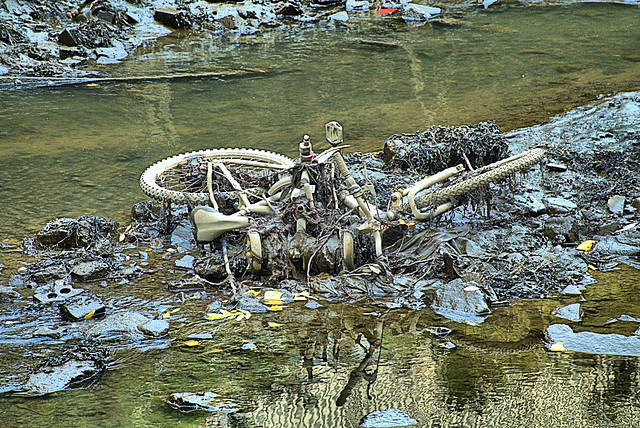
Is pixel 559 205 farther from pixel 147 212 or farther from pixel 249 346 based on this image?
pixel 147 212

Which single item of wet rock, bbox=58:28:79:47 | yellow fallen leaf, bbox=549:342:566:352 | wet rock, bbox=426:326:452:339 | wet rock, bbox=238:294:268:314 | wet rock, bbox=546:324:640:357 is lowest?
wet rock, bbox=238:294:268:314

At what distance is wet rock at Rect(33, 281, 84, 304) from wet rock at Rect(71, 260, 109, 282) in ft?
0.47

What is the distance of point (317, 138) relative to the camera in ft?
29.3

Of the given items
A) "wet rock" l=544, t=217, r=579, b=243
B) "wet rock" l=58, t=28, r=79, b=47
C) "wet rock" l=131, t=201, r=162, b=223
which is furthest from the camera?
"wet rock" l=58, t=28, r=79, b=47

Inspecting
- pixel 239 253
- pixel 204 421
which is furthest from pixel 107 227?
pixel 204 421

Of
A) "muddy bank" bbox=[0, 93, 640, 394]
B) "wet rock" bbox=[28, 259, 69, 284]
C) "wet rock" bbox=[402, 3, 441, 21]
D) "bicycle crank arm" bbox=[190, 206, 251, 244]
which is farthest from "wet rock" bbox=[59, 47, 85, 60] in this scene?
"bicycle crank arm" bbox=[190, 206, 251, 244]

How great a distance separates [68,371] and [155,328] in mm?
685

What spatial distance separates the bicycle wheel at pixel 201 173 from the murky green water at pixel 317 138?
2.19ft

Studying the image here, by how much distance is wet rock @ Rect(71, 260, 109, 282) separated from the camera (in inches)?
219

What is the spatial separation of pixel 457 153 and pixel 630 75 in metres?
5.73

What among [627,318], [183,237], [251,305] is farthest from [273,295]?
[627,318]

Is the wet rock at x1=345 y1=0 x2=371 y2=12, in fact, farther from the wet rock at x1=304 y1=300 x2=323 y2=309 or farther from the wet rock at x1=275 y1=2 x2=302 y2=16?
the wet rock at x1=304 y1=300 x2=323 y2=309

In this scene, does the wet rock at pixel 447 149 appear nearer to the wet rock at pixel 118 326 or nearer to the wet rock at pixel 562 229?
the wet rock at pixel 562 229

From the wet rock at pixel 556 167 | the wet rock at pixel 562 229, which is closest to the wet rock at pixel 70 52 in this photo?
the wet rock at pixel 556 167
